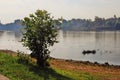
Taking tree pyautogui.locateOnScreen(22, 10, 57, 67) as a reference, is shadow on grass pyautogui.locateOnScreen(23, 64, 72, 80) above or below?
below

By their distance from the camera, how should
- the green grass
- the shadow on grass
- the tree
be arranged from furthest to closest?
the tree → the shadow on grass → the green grass

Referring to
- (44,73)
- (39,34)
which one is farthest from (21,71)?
(39,34)

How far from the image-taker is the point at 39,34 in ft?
101

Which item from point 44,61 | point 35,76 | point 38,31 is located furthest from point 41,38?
point 35,76

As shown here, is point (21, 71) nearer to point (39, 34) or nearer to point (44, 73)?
point (44, 73)

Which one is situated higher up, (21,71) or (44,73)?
(21,71)

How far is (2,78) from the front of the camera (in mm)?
22219

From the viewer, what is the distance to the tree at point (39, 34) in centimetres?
3088

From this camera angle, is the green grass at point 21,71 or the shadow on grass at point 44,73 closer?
the green grass at point 21,71

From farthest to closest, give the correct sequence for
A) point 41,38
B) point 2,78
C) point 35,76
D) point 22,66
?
point 41,38, point 22,66, point 35,76, point 2,78

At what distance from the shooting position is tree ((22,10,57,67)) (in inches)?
1216

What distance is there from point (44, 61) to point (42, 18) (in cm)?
484

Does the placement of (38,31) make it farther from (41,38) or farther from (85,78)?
(85,78)

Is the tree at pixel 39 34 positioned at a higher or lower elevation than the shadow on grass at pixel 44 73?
higher
